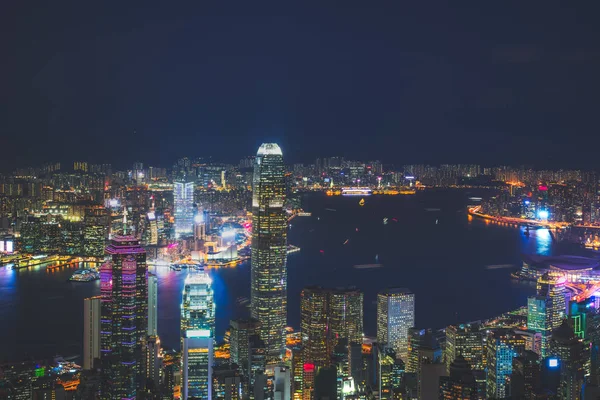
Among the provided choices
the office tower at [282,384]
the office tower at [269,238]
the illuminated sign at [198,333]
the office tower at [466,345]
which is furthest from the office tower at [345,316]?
the illuminated sign at [198,333]

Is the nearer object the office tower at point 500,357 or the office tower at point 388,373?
the office tower at point 500,357

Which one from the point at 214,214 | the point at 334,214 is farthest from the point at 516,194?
the point at 214,214

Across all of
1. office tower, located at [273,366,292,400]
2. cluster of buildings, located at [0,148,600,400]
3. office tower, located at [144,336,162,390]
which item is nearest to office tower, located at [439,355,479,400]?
cluster of buildings, located at [0,148,600,400]

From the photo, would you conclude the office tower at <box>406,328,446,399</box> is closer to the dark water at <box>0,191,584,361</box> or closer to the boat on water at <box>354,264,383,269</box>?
the dark water at <box>0,191,584,361</box>

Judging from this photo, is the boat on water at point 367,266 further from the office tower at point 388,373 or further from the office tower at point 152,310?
the office tower at point 388,373

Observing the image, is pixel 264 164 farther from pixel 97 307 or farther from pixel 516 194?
pixel 516 194

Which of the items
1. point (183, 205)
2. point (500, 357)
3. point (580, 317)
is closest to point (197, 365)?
point (500, 357)
